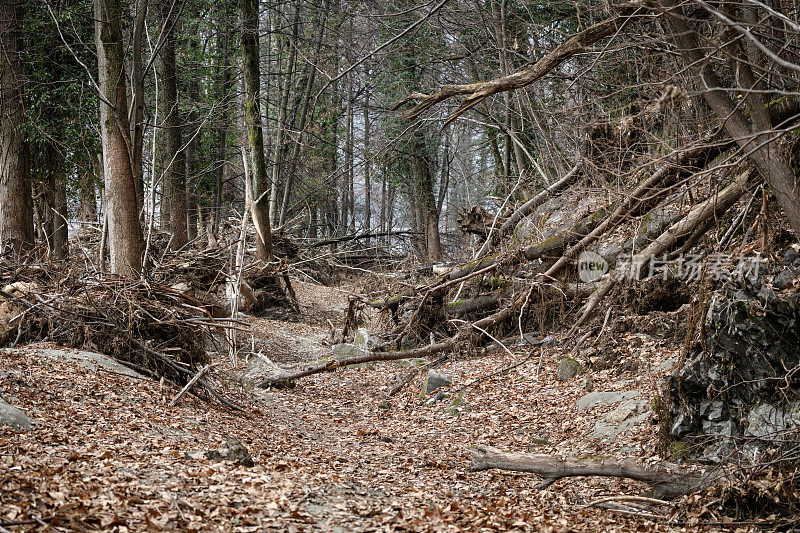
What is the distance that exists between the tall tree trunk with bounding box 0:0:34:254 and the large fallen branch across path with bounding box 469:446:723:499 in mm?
8890

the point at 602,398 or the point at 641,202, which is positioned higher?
the point at 641,202

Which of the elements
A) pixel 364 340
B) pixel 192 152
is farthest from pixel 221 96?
pixel 364 340

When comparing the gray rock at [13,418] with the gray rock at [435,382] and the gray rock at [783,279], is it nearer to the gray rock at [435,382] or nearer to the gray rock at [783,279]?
the gray rock at [435,382]

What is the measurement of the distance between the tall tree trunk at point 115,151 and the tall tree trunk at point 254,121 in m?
5.67

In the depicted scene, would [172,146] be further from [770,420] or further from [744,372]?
[770,420]

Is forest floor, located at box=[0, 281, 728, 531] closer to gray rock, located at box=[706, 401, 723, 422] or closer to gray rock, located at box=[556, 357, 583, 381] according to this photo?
gray rock, located at box=[556, 357, 583, 381]

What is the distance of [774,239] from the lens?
6109mm

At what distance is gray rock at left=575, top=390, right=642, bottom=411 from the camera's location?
271 inches

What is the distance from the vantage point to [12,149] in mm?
11141

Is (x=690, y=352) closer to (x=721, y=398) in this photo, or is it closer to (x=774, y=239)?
(x=721, y=398)

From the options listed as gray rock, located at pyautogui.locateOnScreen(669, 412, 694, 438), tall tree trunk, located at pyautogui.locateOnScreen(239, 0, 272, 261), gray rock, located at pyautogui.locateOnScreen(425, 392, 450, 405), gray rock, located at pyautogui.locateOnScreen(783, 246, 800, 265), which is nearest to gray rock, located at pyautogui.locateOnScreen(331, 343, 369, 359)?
gray rock, located at pyautogui.locateOnScreen(425, 392, 450, 405)

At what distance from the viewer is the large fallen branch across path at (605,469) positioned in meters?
4.80

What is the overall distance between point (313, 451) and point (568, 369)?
11.5 feet

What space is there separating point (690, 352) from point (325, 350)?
7.44 meters
